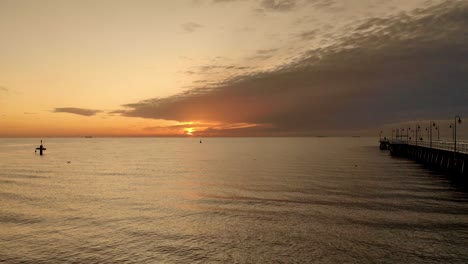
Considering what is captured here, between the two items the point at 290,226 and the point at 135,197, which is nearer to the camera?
the point at 290,226

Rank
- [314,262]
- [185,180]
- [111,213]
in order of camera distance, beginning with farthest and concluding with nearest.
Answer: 1. [185,180]
2. [111,213]
3. [314,262]

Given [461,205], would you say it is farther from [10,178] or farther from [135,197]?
[10,178]

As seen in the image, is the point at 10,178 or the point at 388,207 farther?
the point at 10,178

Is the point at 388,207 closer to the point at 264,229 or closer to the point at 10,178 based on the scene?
the point at 264,229

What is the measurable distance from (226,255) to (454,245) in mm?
14813

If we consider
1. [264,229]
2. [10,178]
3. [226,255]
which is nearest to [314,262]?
[226,255]

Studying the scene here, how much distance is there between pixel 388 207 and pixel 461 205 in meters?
7.48

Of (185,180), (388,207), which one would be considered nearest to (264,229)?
(388,207)

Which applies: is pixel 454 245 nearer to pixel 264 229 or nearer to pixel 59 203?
pixel 264 229

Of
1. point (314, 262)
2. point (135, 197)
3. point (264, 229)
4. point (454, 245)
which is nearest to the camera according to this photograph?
point (314, 262)

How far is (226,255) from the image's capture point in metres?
22.3

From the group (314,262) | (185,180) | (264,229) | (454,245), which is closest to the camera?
(314,262)

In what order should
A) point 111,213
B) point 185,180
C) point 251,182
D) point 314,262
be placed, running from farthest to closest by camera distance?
point 185,180 → point 251,182 → point 111,213 → point 314,262

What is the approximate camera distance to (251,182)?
55.8m
